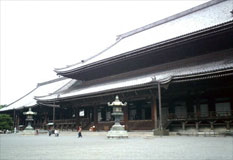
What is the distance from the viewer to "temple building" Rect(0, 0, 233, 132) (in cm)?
1997

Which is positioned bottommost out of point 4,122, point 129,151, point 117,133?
point 129,151

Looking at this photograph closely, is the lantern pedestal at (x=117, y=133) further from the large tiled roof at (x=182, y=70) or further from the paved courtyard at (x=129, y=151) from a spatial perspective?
the paved courtyard at (x=129, y=151)

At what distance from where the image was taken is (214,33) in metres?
20.7

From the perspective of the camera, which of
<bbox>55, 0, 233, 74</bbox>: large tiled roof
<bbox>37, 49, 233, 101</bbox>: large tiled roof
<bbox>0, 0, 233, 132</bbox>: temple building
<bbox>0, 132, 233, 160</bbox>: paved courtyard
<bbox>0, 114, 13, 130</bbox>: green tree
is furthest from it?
<bbox>0, 114, 13, 130</bbox>: green tree

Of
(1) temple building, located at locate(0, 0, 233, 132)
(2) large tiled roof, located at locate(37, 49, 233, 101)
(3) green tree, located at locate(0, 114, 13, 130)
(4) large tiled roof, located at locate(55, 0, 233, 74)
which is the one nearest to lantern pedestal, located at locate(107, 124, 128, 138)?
(1) temple building, located at locate(0, 0, 233, 132)

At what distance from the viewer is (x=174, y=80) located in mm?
20000

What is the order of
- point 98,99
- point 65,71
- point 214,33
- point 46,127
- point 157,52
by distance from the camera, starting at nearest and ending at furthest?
point 214,33
point 157,52
point 98,99
point 65,71
point 46,127

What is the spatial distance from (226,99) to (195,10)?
15644 mm

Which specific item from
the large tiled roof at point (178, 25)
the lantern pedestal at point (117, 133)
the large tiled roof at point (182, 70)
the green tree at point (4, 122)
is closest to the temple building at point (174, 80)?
the large tiled roof at point (182, 70)

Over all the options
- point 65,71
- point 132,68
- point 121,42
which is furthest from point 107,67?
point 121,42

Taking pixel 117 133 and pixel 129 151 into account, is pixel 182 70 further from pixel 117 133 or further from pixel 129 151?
pixel 129 151

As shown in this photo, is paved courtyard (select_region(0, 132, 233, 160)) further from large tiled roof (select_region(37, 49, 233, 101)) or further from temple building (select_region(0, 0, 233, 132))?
temple building (select_region(0, 0, 233, 132))

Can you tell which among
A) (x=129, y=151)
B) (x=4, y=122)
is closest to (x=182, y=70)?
(x=129, y=151)

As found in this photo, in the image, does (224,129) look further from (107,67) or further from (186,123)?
(107,67)
